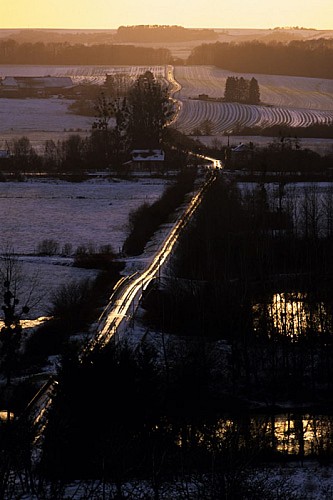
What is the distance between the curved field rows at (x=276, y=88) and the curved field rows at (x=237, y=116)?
9.73ft

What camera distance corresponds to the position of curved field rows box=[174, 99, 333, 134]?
54750 mm

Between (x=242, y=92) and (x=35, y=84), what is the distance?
1769 cm

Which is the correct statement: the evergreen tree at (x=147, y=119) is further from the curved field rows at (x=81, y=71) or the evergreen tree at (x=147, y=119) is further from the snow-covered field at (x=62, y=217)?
the curved field rows at (x=81, y=71)

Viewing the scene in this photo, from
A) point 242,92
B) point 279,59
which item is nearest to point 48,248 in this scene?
point 242,92

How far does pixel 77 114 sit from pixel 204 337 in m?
44.3

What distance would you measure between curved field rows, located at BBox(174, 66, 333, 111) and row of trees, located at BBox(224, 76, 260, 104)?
89cm

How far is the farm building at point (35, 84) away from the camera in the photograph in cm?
7388

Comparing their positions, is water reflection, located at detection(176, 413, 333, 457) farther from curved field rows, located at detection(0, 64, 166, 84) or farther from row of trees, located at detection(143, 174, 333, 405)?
curved field rows, located at detection(0, 64, 166, 84)

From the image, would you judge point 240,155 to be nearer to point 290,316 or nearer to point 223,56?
point 290,316

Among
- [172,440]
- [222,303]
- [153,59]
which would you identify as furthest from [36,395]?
[153,59]

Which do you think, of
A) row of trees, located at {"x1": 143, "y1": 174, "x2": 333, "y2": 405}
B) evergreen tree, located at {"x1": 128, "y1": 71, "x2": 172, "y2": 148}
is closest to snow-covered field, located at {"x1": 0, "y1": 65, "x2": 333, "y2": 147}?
evergreen tree, located at {"x1": 128, "y1": 71, "x2": 172, "y2": 148}

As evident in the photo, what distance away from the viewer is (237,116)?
2288 inches

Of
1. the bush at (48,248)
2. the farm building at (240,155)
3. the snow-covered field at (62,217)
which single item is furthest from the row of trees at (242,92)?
the bush at (48,248)

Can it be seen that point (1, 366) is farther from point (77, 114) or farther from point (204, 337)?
point (77, 114)
